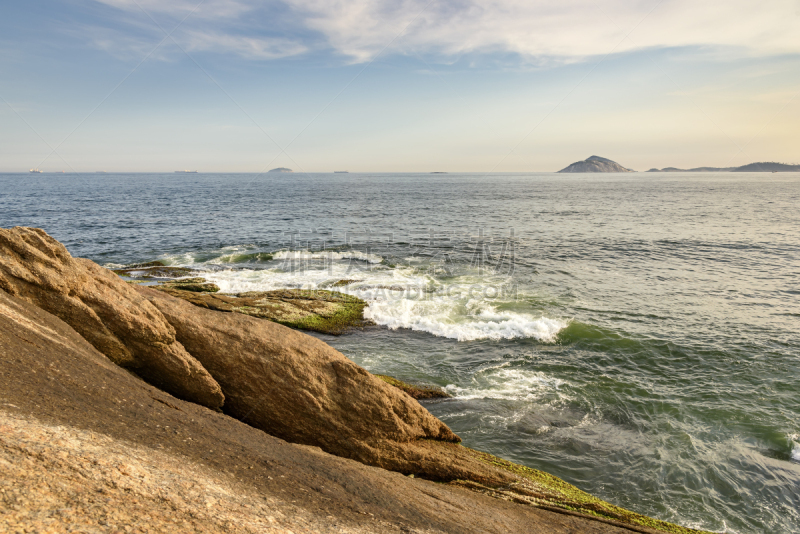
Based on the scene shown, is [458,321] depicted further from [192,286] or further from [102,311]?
[102,311]

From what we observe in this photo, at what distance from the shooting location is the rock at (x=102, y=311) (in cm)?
825

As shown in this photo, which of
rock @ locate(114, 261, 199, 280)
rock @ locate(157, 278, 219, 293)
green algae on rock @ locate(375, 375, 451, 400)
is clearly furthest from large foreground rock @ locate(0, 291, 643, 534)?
rock @ locate(114, 261, 199, 280)

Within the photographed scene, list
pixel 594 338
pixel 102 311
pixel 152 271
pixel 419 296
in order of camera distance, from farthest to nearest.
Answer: pixel 152 271
pixel 419 296
pixel 594 338
pixel 102 311

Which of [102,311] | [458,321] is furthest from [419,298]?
[102,311]

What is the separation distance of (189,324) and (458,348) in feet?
43.0

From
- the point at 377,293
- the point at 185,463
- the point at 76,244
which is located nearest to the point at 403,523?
the point at 185,463

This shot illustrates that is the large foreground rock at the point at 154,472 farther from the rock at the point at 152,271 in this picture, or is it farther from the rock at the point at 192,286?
the rock at the point at 152,271

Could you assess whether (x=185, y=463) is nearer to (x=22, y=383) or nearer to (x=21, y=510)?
(x=21, y=510)

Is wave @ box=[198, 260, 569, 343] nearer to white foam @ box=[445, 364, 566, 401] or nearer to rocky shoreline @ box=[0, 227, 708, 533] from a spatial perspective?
white foam @ box=[445, 364, 566, 401]

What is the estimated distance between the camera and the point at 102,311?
8664 millimetres

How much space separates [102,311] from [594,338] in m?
20.3

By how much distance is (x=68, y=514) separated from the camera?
13.9 ft

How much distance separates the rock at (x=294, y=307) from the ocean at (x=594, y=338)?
1415 millimetres

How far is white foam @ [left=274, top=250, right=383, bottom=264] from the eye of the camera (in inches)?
1500
